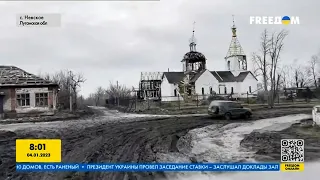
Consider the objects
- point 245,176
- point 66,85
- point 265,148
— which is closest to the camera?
point 245,176

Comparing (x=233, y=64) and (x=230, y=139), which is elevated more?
(x=233, y=64)

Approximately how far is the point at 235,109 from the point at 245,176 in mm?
1069

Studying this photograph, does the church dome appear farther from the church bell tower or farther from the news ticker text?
the news ticker text

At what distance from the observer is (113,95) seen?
131 inches

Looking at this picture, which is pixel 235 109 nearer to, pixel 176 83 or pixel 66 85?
pixel 176 83

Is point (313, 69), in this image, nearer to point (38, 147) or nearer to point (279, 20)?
point (279, 20)

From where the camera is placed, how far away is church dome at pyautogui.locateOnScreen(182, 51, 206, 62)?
315 centimetres

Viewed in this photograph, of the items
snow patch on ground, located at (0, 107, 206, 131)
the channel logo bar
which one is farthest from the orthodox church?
the channel logo bar

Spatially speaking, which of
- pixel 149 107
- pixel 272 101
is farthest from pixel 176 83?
pixel 272 101

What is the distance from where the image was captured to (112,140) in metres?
3.96

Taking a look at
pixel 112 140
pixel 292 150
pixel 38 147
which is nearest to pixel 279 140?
pixel 292 150

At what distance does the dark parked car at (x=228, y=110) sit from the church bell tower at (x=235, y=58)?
1.46 ft

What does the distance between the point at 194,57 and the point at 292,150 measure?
154 centimetres

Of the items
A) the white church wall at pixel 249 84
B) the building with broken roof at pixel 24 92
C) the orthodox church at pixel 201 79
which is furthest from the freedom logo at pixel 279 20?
the building with broken roof at pixel 24 92
